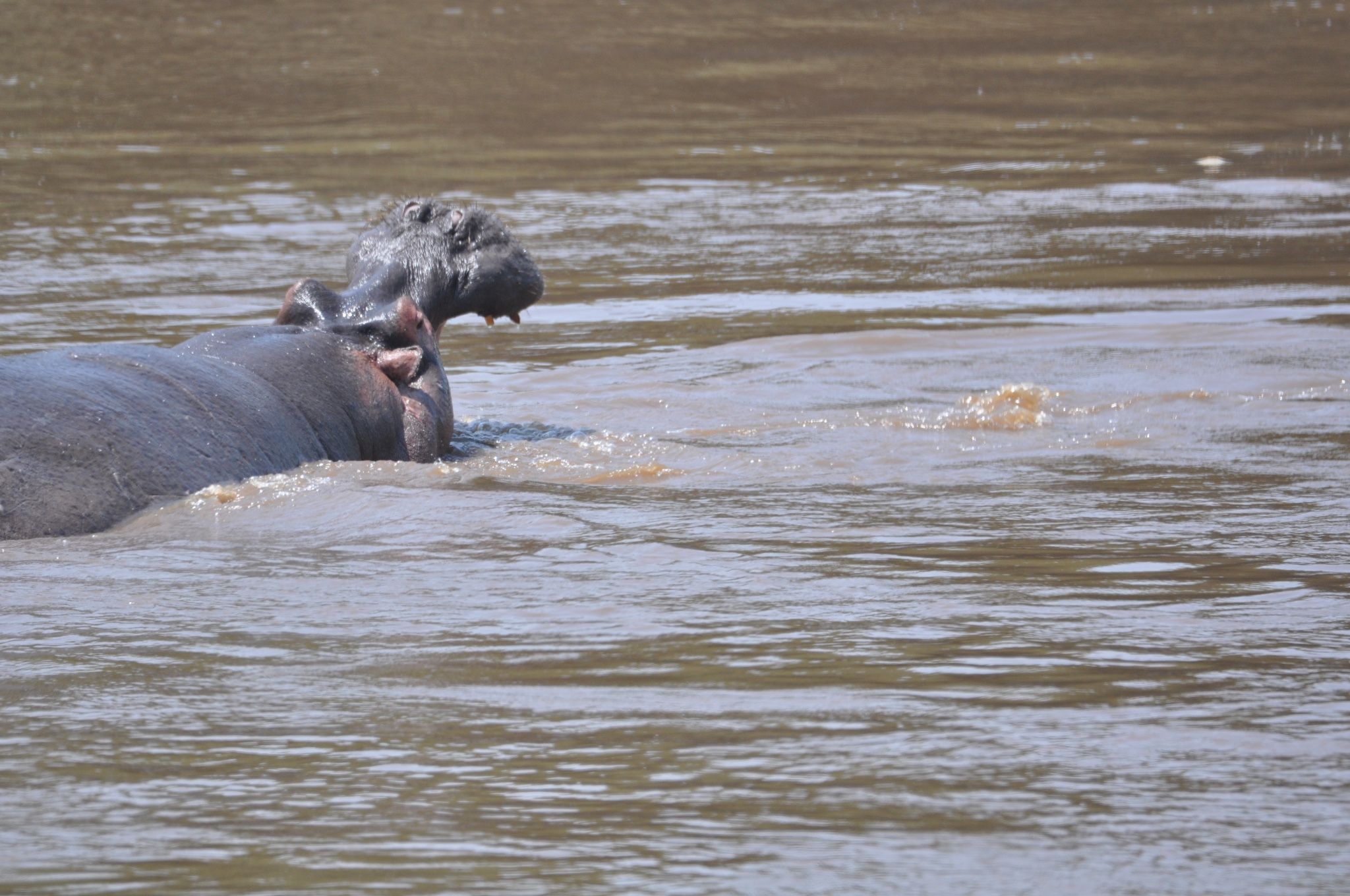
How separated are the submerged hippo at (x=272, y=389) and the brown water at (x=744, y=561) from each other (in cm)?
15

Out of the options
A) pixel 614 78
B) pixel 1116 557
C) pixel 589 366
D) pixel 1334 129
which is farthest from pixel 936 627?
pixel 614 78

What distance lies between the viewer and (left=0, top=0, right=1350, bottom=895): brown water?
8.73ft

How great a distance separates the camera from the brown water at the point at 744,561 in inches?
105

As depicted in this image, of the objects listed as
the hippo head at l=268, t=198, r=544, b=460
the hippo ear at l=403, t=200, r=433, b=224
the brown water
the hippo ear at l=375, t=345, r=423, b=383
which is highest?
the hippo ear at l=403, t=200, r=433, b=224

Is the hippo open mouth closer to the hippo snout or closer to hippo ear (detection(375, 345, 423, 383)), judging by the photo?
the hippo snout

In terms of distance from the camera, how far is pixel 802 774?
112 inches

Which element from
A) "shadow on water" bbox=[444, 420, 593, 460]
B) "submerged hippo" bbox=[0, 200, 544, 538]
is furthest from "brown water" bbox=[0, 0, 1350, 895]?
"submerged hippo" bbox=[0, 200, 544, 538]

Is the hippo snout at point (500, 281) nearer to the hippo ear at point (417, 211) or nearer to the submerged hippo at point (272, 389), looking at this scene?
the submerged hippo at point (272, 389)

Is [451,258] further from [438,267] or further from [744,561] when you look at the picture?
[744,561]

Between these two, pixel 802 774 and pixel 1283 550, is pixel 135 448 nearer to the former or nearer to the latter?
pixel 802 774

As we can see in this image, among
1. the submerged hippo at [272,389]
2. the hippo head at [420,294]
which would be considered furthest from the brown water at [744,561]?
the hippo head at [420,294]

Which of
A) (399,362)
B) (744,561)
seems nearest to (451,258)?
(399,362)

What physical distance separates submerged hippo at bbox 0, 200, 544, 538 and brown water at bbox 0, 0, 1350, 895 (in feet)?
0.50

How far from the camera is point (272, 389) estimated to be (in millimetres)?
5391
